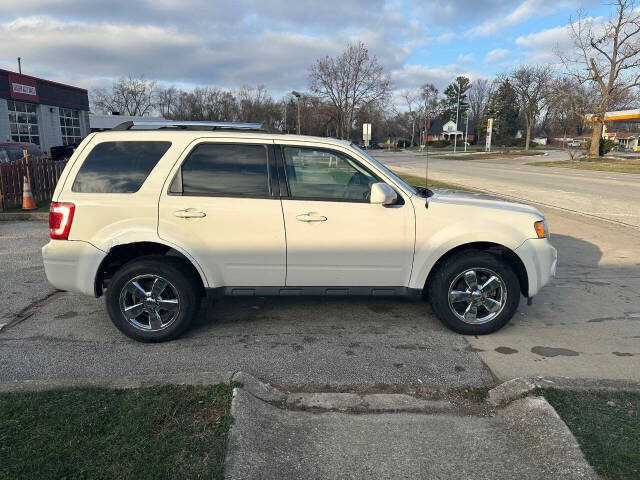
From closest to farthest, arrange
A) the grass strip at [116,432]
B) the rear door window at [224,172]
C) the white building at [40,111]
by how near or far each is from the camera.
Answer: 1. the grass strip at [116,432]
2. the rear door window at [224,172]
3. the white building at [40,111]

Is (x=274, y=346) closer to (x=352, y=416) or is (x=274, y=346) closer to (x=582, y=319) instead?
(x=352, y=416)

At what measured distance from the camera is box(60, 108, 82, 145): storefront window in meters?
34.2

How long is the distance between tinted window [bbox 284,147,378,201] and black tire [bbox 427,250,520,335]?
1.05 meters

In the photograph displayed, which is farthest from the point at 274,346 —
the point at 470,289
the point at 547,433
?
the point at 547,433

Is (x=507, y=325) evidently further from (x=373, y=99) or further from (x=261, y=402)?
(x=373, y=99)

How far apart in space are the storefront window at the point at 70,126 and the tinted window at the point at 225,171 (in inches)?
1396

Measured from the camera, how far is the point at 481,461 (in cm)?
265

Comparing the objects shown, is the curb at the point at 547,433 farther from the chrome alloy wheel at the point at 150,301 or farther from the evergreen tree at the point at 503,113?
the evergreen tree at the point at 503,113

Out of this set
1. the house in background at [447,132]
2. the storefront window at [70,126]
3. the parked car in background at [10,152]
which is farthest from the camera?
the house in background at [447,132]

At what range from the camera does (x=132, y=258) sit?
14.4ft

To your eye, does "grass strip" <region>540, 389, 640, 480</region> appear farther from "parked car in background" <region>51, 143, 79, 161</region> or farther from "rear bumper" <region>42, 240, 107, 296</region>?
"parked car in background" <region>51, 143, 79, 161</region>

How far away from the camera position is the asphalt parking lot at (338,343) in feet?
12.2

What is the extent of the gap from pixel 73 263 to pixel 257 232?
5.55ft

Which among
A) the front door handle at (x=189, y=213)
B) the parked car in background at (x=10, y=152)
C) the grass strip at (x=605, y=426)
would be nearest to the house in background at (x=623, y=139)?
the parked car in background at (x=10, y=152)
